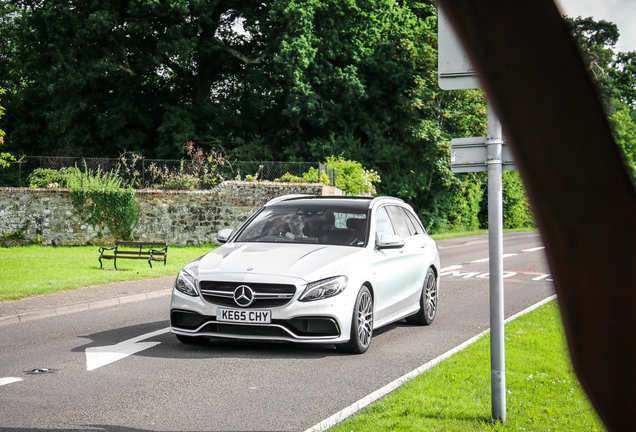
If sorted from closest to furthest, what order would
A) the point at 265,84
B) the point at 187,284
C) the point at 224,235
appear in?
the point at 187,284, the point at 224,235, the point at 265,84

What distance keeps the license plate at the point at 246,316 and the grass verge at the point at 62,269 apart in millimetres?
5918

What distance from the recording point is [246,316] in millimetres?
7520

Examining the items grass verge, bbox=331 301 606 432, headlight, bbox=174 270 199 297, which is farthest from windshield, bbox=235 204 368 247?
grass verge, bbox=331 301 606 432

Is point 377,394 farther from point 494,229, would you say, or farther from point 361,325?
point 361,325

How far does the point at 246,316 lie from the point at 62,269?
11.6 meters

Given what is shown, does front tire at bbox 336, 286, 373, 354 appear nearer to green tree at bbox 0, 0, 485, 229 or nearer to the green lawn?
the green lawn

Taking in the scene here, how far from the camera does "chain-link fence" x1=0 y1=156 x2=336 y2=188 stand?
85.8 feet

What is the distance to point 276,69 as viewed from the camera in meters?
35.3

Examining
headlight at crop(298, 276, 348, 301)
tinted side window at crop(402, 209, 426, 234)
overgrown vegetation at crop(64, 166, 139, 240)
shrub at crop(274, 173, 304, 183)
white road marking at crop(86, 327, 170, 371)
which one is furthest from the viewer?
shrub at crop(274, 173, 304, 183)

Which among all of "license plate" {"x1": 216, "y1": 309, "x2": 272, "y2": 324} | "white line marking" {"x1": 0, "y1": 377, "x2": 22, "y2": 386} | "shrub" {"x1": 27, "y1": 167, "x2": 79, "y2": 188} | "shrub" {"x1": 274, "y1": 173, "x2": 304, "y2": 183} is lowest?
"white line marking" {"x1": 0, "y1": 377, "x2": 22, "y2": 386}

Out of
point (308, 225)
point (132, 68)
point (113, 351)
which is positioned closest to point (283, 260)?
point (308, 225)

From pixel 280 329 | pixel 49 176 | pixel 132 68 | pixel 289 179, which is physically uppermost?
pixel 132 68

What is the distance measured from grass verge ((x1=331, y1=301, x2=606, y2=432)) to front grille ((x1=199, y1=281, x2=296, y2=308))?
1.78 meters

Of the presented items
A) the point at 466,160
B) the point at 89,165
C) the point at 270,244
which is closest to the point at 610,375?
the point at 466,160
